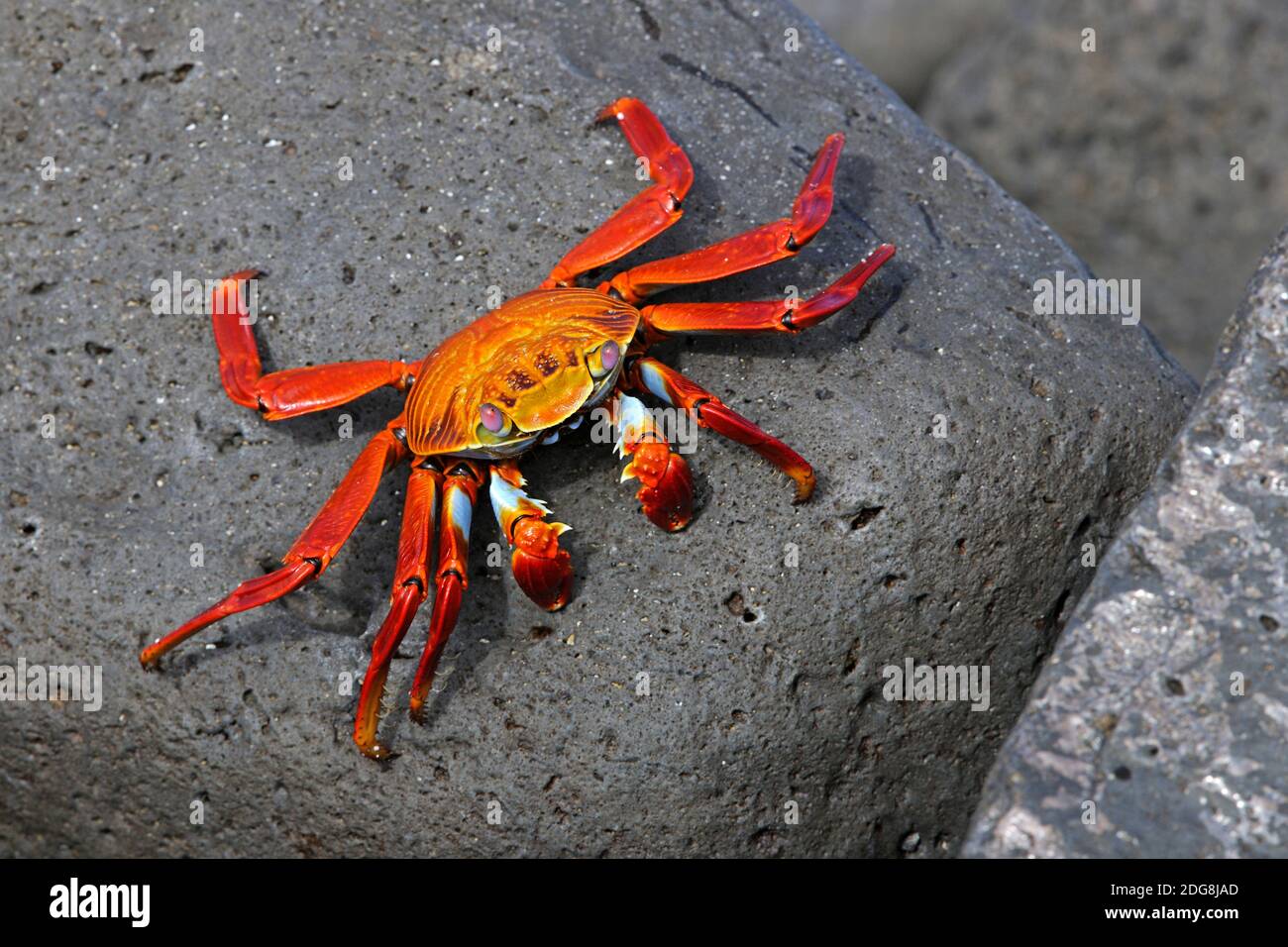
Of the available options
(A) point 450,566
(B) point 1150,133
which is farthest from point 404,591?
(B) point 1150,133

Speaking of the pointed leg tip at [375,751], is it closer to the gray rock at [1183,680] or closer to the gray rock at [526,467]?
the gray rock at [526,467]

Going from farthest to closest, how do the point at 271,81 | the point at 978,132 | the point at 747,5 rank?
the point at 978,132, the point at 747,5, the point at 271,81

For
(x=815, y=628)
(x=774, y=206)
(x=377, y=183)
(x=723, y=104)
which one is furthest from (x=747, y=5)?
(x=815, y=628)

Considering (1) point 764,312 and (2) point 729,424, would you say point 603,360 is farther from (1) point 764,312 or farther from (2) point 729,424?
(1) point 764,312

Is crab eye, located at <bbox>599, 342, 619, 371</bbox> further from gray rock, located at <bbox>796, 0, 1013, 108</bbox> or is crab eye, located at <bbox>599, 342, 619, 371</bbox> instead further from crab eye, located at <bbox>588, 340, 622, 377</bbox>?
gray rock, located at <bbox>796, 0, 1013, 108</bbox>

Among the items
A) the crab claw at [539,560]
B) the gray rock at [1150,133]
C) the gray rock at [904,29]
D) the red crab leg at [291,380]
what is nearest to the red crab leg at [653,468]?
the crab claw at [539,560]

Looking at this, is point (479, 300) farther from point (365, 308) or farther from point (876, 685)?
point (876, 685)

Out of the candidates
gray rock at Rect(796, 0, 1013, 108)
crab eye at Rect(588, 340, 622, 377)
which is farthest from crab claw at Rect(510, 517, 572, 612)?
gray rock at Rect(796, 0, 1013, 108)
